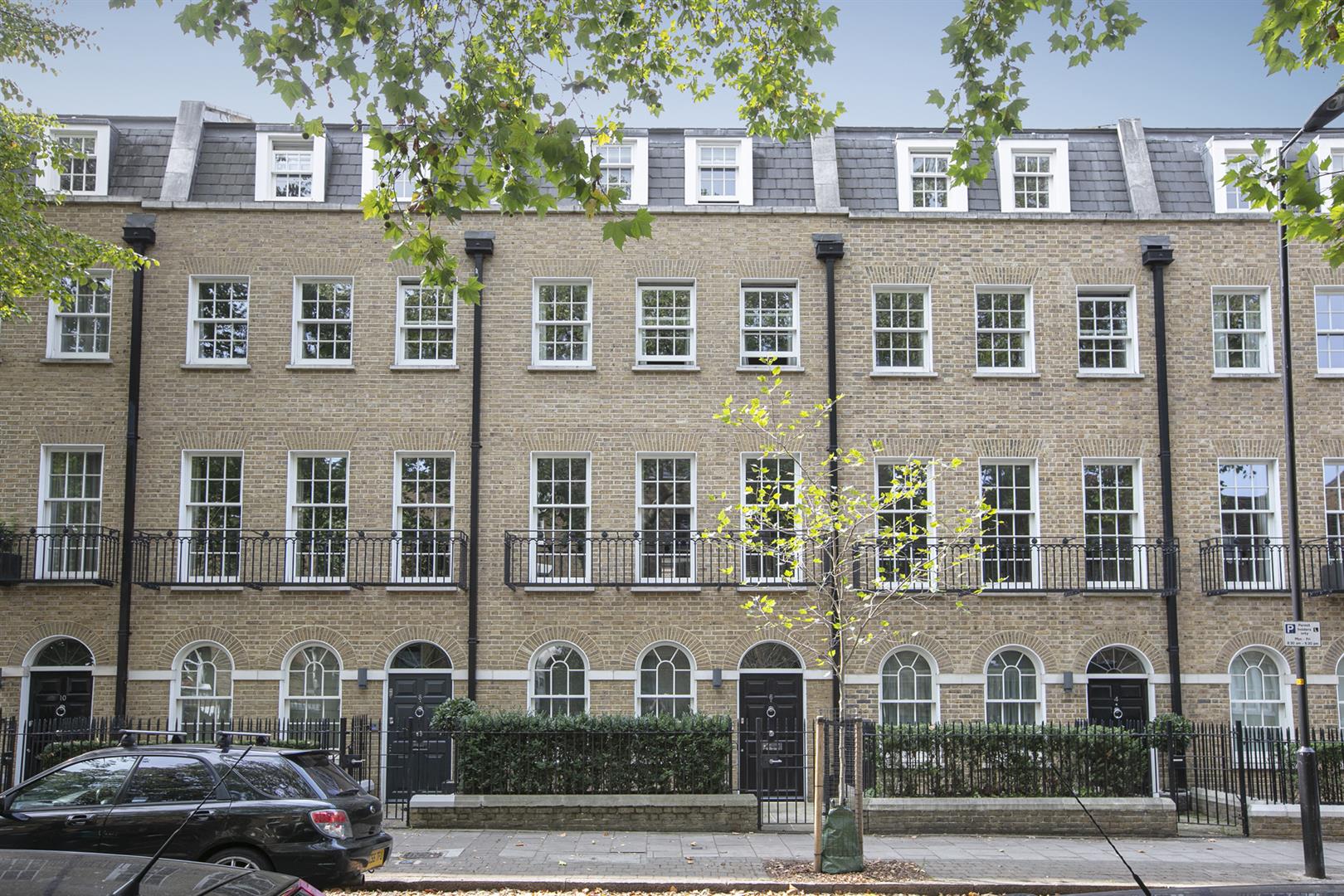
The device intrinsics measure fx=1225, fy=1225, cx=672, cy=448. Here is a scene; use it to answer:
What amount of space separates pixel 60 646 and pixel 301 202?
28.0 ft

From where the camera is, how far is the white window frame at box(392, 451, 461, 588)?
67.8 feet

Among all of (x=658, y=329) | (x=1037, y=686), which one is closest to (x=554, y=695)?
(x=658, y=329)

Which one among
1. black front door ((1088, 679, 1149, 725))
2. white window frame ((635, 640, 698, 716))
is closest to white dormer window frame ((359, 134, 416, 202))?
white window frame ((635, 640, 698, 716))

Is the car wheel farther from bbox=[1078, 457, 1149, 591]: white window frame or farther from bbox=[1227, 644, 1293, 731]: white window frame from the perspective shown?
bbox=[1227, 644, 1293, 731]: white window frame

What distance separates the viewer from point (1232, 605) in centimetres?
2080

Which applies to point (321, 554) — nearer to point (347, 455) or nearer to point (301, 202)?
point (347, 455)

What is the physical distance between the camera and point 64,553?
67.7 ft

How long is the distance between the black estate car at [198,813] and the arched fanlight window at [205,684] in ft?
30.6

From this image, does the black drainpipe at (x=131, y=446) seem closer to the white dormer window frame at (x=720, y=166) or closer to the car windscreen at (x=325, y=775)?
the white dormer window frame at (x=720, y=166)

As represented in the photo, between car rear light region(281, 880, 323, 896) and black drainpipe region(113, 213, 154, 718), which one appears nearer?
car rear light region(281, 880, 323, 896)

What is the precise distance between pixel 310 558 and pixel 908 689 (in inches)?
408

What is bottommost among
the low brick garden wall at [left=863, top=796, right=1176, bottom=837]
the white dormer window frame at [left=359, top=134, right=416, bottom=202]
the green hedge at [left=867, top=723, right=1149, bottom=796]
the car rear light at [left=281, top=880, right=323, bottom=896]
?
the low brick garden wall at [left=863, top=796, right=1176, bottom=837]

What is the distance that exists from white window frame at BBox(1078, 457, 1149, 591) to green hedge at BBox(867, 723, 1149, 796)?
4.93 metres

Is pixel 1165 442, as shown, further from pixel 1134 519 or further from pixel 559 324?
pixel 559 324
